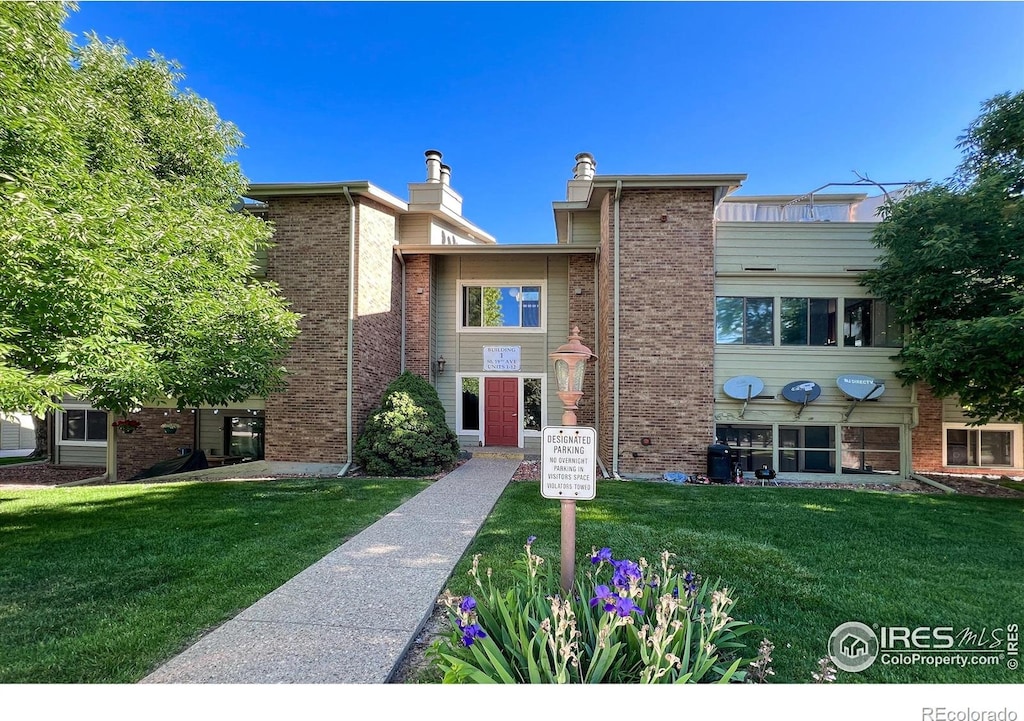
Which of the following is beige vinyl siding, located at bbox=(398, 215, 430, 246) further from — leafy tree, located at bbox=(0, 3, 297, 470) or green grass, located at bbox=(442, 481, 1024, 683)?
green grass, located at bbox=(442, 481, 1024, 683)

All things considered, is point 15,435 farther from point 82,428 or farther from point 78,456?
point 82,428

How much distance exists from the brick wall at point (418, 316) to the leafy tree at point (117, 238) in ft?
11.9

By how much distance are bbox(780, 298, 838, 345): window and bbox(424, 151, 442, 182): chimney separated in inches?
395

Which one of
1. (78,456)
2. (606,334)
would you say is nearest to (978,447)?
(606,334)

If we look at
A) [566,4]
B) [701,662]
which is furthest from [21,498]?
[566,4]

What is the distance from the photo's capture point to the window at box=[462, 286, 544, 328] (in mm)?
12453

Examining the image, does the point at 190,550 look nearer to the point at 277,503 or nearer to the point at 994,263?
the point at 277,503

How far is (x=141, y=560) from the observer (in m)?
4.49

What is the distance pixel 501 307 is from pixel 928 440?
38.3ft

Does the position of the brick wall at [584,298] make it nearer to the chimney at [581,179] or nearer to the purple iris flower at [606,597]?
the chimney at [581,179]

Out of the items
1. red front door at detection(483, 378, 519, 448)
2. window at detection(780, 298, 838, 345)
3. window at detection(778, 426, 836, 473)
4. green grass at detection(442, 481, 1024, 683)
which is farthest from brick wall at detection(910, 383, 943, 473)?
red front door at detection(483, 378, 519, 448)

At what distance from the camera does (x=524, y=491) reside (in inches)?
304

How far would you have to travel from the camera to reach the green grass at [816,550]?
130 inches
